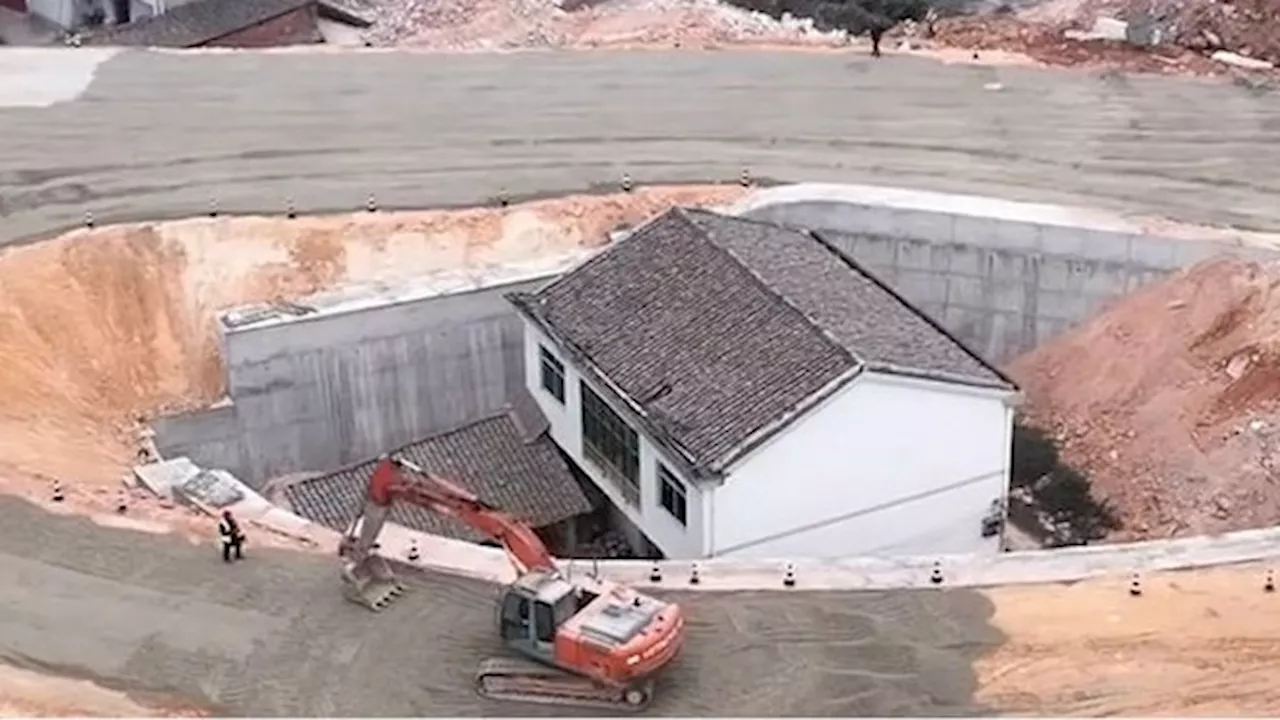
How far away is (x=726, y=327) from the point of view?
80.6 ft

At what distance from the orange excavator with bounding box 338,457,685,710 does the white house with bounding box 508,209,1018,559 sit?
3.04 m

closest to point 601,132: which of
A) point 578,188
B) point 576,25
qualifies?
point 578,188

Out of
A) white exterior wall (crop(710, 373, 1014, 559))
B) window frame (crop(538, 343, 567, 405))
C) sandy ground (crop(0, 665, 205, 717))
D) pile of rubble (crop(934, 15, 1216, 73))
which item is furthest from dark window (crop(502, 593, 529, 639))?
pile of rubble (crop(934, 15, 1216, 73))

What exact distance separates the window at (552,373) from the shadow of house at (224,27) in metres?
16.7

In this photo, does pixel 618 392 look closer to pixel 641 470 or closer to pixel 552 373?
pixel 641 470

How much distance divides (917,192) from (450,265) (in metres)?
7.24

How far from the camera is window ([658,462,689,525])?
77.2 feet

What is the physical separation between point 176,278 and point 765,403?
997 centimetres

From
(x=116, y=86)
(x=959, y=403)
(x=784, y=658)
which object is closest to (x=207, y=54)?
(x=116, y=86)

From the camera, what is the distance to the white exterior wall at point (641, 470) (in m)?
23.3

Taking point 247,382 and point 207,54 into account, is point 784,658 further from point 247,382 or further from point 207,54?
point 207,54

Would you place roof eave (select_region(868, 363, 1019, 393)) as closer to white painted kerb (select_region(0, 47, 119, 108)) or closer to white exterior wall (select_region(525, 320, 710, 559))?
white exterior wall (select_region(525, 320, 710, 559))

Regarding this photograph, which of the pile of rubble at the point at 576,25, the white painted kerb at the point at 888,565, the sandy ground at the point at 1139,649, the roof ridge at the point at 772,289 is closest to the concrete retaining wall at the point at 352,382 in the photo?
the roof ridge at the point at 772,289

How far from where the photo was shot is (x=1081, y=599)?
20688 millimetres
